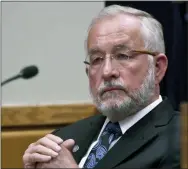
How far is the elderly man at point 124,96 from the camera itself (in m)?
0.99

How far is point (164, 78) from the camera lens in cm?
110

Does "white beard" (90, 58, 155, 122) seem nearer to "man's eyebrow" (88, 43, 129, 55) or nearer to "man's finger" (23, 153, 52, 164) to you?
"man's eyebrow" (88, 43, 129, 55)

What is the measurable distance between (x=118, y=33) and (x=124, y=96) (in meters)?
0.17

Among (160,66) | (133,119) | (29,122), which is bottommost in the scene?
(29,122)

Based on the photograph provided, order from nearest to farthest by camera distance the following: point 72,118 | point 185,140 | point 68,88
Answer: point 185,140
point 72,118
point 68,88

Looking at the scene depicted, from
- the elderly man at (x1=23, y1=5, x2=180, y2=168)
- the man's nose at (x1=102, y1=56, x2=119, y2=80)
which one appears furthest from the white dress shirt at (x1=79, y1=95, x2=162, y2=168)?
the man's nose at (x1=102, y1=56, x2=119, y2=80)

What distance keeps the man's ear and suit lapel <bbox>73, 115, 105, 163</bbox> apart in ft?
0.64

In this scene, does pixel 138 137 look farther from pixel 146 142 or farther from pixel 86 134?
pixel 86 134

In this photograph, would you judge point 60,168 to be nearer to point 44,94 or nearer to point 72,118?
point 72,118

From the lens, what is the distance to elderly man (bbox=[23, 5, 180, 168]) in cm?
99

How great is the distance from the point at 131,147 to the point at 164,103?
173 mm

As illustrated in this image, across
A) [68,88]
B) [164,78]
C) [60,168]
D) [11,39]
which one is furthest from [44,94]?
[60,168]

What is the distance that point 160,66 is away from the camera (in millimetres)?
1119

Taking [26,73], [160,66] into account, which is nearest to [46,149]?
[160,66]
